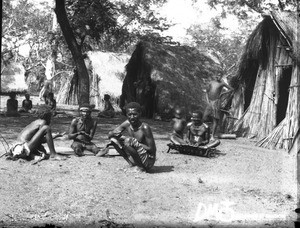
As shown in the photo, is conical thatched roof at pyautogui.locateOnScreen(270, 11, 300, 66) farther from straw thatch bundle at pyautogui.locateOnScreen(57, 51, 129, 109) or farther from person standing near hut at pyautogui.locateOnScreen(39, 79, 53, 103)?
straw thatch bundle at pyautogui.locateOnScreen(57, 51, 129, 109)

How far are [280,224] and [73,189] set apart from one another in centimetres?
259

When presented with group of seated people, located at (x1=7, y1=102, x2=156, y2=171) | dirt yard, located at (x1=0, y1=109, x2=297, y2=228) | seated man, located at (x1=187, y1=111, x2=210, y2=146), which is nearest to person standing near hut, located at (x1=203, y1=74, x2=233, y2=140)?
seated man, located at (x1=187, y1=111, x2=210, y2=146)

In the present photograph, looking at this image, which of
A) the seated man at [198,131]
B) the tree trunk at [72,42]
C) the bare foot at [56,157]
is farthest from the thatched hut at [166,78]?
the bare foot at [56,157]

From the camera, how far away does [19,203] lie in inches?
209

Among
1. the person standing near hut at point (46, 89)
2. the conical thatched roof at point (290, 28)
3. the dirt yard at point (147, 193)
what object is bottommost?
the dirt yard at point (147, 193)

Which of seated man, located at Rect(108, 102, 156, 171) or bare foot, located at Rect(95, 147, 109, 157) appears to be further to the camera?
bare foot, located at Rect(95, 147, 109, 157)

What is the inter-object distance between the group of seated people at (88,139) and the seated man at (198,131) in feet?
6.43

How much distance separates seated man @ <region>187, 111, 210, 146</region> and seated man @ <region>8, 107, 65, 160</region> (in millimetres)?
2886

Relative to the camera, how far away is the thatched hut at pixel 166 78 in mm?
16906

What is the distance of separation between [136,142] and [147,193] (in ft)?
3.95

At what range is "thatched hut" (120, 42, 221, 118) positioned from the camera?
55.5 ft

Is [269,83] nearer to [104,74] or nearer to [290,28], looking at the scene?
[290,28]

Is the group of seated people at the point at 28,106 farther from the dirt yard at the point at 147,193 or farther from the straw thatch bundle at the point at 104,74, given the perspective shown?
the dirt yard at the point at 147,193

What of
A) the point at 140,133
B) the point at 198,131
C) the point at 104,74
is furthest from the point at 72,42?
the point at 140,133
